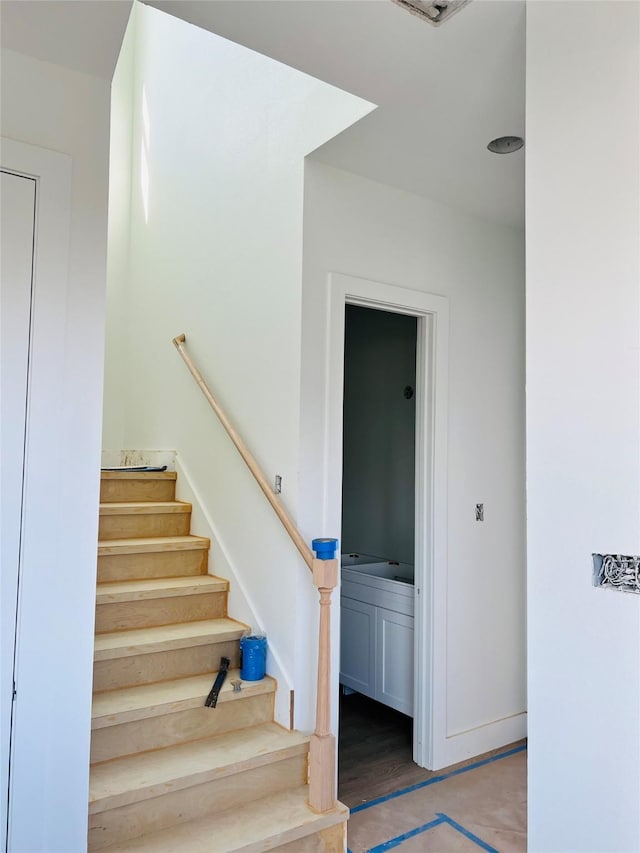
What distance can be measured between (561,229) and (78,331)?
134 centimetres

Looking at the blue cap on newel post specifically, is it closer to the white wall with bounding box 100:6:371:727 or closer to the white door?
the white wall with bounding box 100:6:371:727

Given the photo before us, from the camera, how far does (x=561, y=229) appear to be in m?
1.62

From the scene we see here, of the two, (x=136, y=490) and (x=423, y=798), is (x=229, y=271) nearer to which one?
(x=136, y=490)

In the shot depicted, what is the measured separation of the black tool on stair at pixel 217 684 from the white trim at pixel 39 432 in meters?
0.83

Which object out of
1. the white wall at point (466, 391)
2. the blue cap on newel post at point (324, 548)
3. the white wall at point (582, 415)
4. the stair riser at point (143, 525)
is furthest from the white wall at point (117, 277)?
the white wall at point (582, 415)

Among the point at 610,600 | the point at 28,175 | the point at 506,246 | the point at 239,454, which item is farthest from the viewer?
the point at 506,246

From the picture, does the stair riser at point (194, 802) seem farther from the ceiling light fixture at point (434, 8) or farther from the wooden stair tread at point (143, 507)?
the ceiling light fixture at point (434, 8)

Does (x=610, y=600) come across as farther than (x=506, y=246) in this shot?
No

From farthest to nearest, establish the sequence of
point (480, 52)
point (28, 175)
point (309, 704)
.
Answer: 1. point (309, 704)
2. point (480, 52)
3. point (28, 175)

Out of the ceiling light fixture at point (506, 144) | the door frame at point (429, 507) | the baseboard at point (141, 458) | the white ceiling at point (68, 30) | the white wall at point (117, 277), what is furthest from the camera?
the white wall at point (117, 277)

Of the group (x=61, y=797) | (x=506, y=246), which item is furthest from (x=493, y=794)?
(x=506, y=246)

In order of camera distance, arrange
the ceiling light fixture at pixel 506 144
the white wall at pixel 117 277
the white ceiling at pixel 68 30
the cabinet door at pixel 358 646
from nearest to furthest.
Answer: the white ceiling at pixel 68 30
the ceiling light fixture at pixel 506 144
the cabinet door at pixel 358 646
the white wall at pixel 117 277

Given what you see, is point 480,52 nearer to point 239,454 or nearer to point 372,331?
point 239,454

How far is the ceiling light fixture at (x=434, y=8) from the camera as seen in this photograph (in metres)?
1.73
